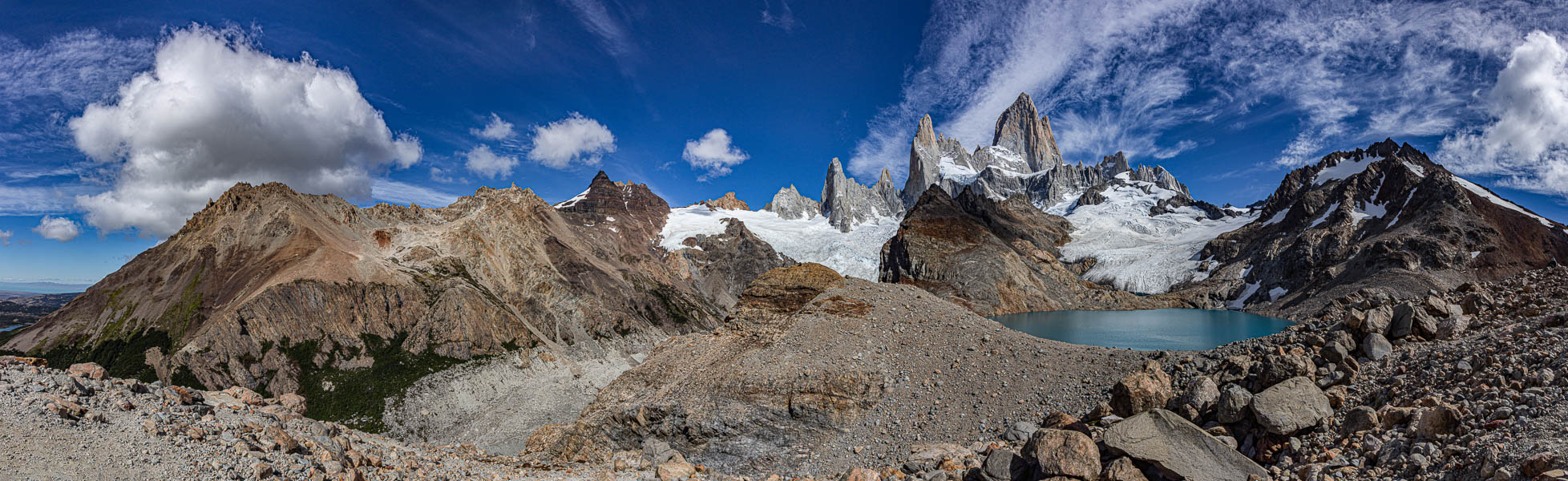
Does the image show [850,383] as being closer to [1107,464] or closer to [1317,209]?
[1107,464]


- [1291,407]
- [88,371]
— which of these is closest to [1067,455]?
[1291,407]

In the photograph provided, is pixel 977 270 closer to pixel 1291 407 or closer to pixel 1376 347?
pixel 1376 347

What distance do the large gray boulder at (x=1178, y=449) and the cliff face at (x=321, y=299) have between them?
241ft

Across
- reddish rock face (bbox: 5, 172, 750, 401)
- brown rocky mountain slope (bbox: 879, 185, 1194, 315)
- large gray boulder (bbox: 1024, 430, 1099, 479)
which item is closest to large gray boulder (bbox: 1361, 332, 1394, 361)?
large gray boulder (bbox: 1024, 430, 1099, 479)

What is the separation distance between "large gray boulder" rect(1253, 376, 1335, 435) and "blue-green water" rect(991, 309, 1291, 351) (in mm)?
33678

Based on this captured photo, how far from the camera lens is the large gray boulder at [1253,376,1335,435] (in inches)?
425

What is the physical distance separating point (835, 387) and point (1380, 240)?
121935mm

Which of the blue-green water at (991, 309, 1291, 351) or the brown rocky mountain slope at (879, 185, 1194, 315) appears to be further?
the brown rocky mountain slope at (879, 185, 1194, 315)

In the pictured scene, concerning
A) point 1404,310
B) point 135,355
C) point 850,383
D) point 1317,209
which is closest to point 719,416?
point 850,383

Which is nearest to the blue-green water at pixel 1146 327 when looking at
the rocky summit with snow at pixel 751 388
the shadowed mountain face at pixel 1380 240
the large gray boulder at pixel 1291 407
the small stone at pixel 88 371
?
the shadowed mountain face at pixel 1380 240

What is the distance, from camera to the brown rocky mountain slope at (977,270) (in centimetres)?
10644

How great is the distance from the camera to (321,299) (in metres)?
67.2

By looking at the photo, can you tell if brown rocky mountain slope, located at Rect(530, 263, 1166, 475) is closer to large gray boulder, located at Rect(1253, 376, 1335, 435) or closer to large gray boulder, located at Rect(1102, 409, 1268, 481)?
large gray boulder, located at Rect(1253, 376, 1335, 435)

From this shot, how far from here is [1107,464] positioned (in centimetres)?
1130
